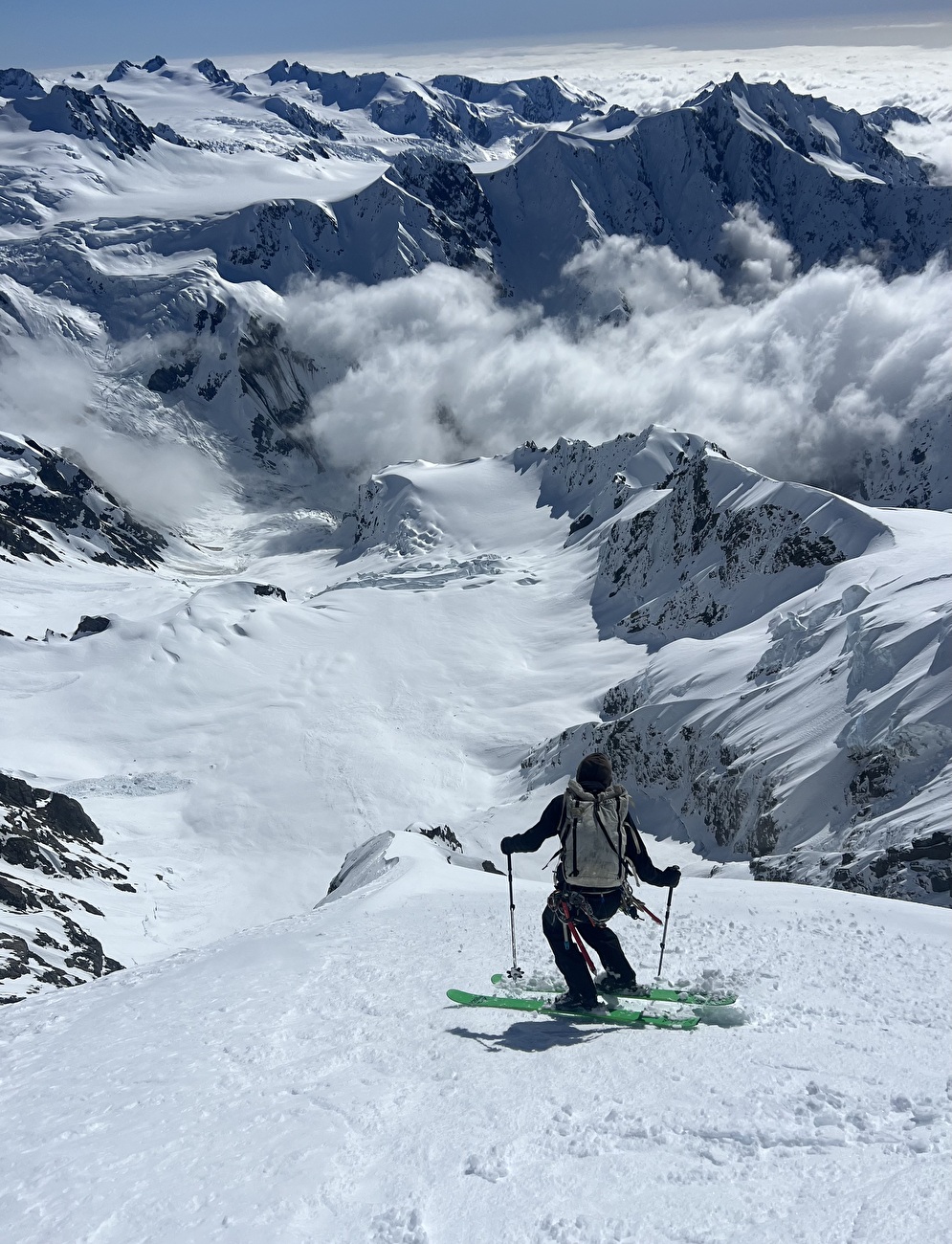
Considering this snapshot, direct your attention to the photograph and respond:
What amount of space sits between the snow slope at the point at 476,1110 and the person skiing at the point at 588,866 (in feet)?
2.34

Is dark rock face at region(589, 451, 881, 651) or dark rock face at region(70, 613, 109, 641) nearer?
dark rock face at region(589, 451, 881, 651)

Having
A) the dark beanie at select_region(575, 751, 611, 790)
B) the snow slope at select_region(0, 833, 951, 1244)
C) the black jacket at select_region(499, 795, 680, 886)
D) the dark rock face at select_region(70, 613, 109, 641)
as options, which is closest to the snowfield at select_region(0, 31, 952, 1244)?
the snow slope at select_region(0, 833, 951, 1244)

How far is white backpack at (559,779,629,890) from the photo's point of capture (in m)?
10.2

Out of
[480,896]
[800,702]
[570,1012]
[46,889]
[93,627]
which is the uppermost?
[570,1012]

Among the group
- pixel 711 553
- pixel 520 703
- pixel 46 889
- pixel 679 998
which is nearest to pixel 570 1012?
pixel 679 998

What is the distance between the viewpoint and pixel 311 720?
92.1 m

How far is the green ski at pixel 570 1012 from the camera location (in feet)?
32.9

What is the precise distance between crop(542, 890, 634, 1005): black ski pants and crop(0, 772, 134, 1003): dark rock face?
25.8 m

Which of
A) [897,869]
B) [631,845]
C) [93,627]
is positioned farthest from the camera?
[93,627]

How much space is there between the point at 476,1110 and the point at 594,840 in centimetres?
317

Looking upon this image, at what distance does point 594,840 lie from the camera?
10.3 meters

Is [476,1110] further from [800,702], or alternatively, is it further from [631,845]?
[800,702]

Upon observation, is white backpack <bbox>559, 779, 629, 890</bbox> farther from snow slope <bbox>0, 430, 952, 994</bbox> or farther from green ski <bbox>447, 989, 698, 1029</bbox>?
snow slope <bbox>0, 430, 952, 994</bbox>

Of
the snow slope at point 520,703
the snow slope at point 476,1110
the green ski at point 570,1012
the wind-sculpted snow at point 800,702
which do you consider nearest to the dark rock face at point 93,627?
the snow slope at point 520,703
